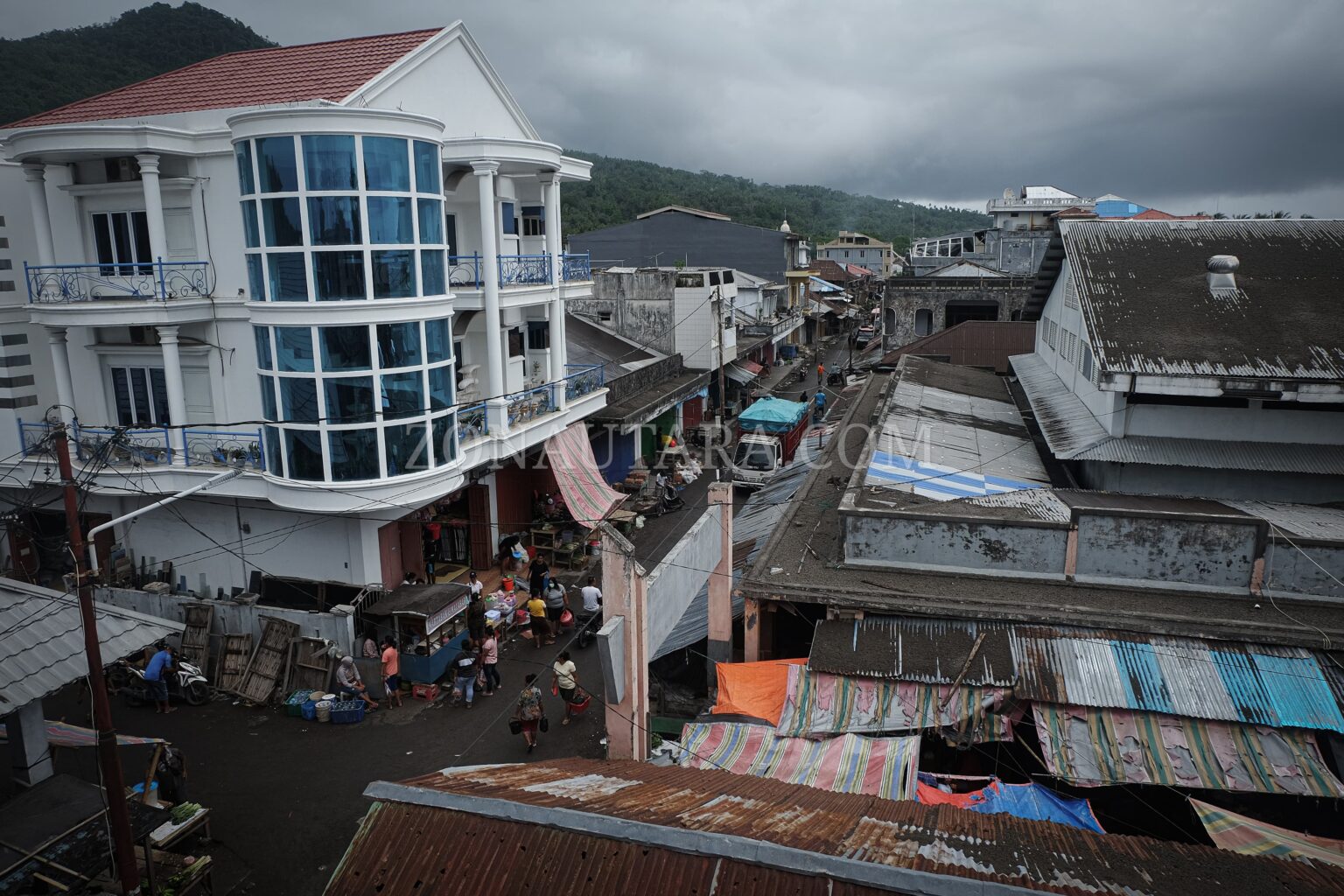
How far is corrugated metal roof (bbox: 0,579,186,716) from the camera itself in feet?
29.2

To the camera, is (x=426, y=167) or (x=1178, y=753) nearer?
(x=1178, y=753)

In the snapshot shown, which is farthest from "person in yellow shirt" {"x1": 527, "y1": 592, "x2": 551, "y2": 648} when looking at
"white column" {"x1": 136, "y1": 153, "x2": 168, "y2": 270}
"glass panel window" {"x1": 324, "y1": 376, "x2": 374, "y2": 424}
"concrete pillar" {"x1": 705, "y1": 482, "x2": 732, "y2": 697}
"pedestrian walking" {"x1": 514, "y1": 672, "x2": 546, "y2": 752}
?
"white column" {"x1": 136, "y1": 153, "x2": 168, "y2": 270}

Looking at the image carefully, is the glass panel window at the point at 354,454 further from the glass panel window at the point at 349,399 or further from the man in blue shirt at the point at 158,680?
the man in blue shirt at the point at 158,680

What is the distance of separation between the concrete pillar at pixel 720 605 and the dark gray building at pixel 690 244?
39.8 m

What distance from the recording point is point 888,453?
53.3 ft

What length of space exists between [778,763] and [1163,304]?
36.9 ft

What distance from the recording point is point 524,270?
19656mm

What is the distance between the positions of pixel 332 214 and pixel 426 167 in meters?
2.06

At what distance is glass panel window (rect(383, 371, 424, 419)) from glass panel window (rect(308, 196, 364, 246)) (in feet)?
8.14

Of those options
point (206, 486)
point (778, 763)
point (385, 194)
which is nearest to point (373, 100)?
point (385, 194)

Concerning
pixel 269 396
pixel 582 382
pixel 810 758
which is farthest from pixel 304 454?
pixel 810 758

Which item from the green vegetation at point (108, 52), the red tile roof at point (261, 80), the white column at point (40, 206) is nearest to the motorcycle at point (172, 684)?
the white column at point (40, 206)

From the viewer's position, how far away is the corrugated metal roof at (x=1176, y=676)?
9742 millimetres

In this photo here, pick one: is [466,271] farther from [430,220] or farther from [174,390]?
[174,390]
